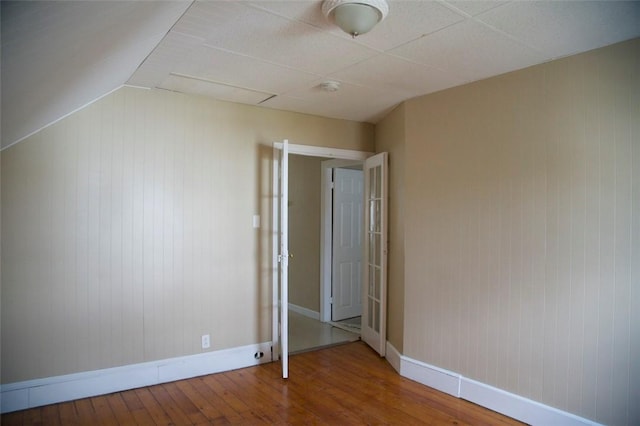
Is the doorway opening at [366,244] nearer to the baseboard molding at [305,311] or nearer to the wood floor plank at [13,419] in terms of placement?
the baseboard molding at [305,311]

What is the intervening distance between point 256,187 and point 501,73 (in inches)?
90.0

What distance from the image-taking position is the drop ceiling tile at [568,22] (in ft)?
6.31

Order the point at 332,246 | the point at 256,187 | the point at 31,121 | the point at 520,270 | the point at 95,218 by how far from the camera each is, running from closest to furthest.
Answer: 1. the point at 31,121
2. the point at 520,270
3. the point at 95,218
4. the point at 256,187
5. the point at 332,246

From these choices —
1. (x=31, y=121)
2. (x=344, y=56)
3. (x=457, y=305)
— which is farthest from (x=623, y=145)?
(x=31, y=121)

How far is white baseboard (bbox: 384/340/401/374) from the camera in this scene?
359 cm

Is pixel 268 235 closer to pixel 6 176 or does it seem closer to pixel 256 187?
pixel 256 187

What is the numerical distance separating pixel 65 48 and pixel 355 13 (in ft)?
4.00

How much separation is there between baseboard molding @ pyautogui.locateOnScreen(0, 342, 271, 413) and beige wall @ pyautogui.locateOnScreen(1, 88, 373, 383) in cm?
6

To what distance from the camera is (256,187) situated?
381cm

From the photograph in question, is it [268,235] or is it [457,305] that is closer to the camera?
[457,305]

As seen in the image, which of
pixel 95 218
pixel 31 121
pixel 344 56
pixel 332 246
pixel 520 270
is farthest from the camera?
pixel 332 246

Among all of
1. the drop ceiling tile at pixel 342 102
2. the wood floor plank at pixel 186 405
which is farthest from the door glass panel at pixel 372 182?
the wood floor plank at pixel 186 405

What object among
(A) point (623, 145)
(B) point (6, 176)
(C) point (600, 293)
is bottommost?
(C) point (600, 293)

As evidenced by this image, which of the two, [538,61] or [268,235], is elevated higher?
[538,61]
